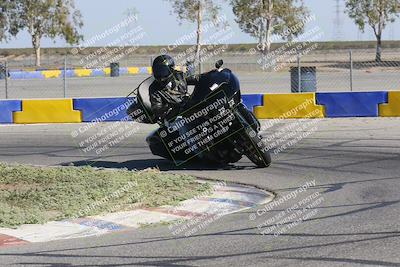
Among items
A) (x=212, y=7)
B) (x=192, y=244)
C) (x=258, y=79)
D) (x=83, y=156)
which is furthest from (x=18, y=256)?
(x=212, y=7)

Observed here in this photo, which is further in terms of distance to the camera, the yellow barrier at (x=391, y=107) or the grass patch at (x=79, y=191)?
the yellow barrier at (x=391, y=107)

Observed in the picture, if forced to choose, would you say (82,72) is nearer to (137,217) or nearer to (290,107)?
(290,107)

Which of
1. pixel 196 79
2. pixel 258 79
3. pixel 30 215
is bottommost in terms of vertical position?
pixel 258 79

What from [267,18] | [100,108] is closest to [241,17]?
[267,18]

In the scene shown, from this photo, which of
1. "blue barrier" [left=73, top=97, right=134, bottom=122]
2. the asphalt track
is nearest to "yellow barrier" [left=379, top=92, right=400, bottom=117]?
the asphalt track

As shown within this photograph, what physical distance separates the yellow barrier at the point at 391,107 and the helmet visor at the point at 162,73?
7946mm

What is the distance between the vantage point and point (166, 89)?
1171cm

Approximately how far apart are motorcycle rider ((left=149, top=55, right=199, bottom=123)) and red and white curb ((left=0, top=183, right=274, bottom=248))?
2.05 meters

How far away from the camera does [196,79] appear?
11609 millimetres

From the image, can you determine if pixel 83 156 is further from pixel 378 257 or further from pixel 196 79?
pixel 378 257

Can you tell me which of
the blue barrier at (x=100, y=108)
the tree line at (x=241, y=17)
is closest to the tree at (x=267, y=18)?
the tree line at (x=241, y=17)

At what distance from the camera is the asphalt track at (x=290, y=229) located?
630 centimetres

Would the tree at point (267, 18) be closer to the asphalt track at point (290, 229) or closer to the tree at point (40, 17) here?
the tree at point (40, 17)

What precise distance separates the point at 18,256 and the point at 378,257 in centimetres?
309
